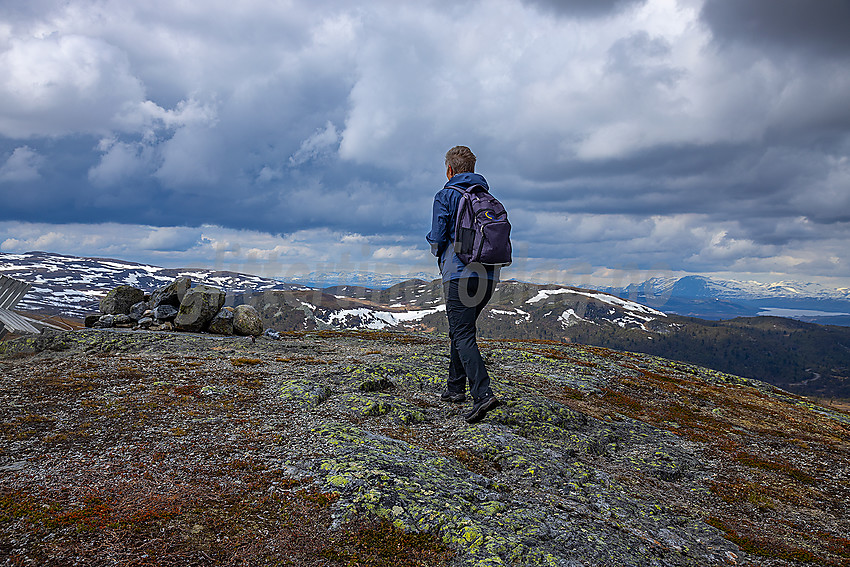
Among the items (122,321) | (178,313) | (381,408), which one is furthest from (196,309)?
(381,408)

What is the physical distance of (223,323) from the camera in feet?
86.5

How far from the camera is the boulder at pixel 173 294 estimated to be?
26875mm

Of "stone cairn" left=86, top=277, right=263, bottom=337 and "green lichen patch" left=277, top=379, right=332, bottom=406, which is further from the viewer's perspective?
"stone cairn" left=86, top=277, right=263, bottom=337

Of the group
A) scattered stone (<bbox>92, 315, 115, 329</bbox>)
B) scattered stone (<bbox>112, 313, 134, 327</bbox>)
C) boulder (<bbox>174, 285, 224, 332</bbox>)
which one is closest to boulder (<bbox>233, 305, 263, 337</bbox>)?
boulder (<bbox>174, 285, 224, 332</bbox>)

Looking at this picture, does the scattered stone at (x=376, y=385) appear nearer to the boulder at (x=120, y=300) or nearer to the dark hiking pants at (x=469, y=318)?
the dark hiking pants at (x=469, y=318)

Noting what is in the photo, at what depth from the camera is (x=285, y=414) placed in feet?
34.3

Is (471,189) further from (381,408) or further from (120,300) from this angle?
(120,300)

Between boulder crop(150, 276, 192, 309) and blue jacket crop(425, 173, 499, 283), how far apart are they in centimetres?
2226

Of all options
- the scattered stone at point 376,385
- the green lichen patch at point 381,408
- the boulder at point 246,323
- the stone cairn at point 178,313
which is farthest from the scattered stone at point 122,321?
the green lichen patch at point 381,408

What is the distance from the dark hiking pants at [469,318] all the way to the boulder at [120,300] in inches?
995

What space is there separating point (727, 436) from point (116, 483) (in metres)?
14.9

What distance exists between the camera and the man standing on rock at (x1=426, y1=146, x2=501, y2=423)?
33.0ft

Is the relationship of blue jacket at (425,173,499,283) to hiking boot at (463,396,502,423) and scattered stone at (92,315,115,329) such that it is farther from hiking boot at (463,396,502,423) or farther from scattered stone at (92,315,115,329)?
scattered stone at (92,315,115,329)

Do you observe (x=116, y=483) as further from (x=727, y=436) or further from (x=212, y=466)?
(x=727, y=436)
